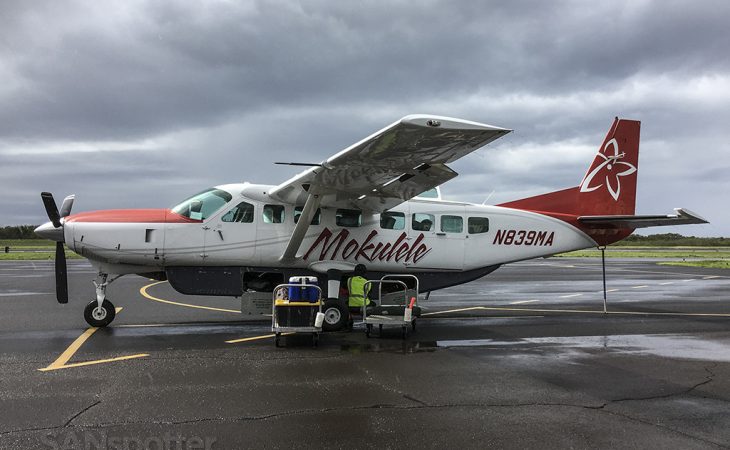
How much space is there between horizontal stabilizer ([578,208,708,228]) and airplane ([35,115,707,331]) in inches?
1.0

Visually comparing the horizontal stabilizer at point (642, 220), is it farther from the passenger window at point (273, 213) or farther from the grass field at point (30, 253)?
the grass field at point (30, 253)

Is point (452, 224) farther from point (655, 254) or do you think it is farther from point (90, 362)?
point (655, 254)

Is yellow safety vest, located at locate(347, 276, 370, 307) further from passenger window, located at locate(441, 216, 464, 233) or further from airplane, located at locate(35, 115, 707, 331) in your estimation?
passenger window, located at locate(441, 216, 464, 233)

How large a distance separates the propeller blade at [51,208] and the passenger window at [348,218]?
5.57 metres

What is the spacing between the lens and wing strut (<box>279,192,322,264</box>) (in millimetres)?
9606

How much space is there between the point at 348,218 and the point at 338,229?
34 centimetres

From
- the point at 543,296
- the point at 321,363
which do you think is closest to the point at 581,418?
the point at 321,363

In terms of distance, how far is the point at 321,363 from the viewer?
7.03 metres

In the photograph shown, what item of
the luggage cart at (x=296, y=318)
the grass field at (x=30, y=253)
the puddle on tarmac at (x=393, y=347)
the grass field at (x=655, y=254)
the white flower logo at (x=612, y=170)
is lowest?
the grass field at (x=30, y=253)

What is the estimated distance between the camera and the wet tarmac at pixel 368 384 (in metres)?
4.27

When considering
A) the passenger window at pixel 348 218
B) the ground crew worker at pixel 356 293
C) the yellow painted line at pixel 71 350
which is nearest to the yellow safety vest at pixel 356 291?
the ground crew worker at pixel 356 293

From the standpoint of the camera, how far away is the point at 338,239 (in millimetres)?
10922

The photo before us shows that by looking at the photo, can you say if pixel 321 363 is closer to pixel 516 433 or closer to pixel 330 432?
pixel 330 432

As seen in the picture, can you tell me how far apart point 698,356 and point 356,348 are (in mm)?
5321
